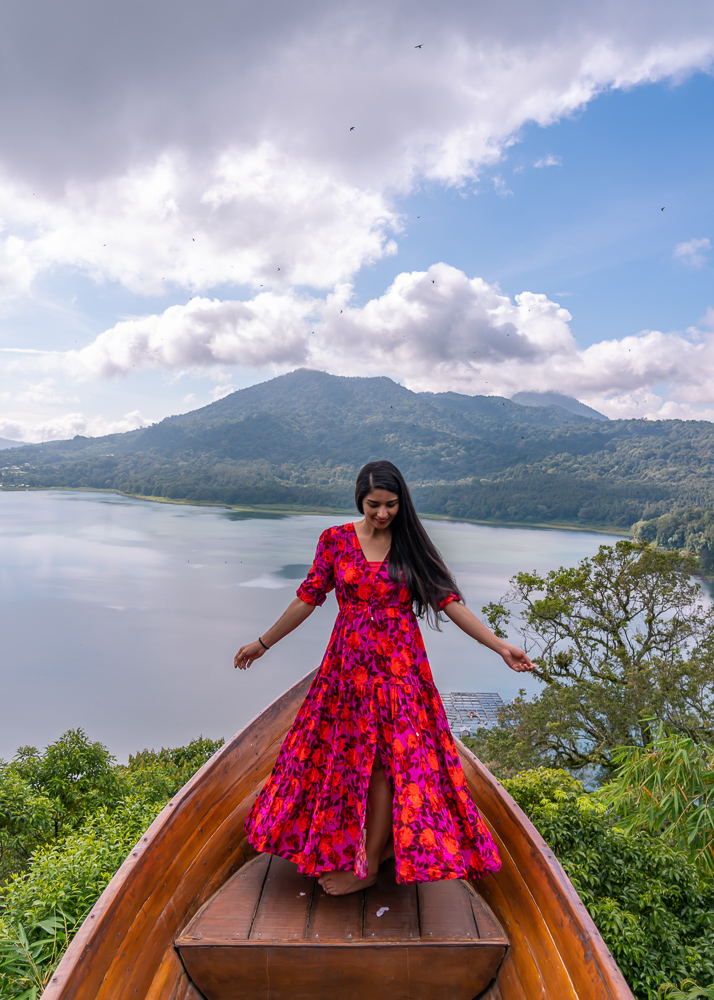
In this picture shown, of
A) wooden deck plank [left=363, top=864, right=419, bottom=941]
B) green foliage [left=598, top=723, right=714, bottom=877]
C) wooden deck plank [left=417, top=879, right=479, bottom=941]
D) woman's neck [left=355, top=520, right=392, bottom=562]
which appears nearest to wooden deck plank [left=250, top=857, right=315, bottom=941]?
wooden deck plank [left=363, top=864, right=419, bottom=941]

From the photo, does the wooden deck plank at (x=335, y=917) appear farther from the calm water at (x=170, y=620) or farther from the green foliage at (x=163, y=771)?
the calm water at (x=170, y=620)

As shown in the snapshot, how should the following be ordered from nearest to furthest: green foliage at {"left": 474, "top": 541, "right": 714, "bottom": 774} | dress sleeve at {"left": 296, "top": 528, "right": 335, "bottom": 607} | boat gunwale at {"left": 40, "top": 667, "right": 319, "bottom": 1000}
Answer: boat gunwale at {"left": 40, "top": 667, "right": 319, "bottom": 1000} < dress sleeve at {"left": 296, "top": 528, "right": 335, "bottom": 607} < green foliage at {"left": 474, "top": 541, "right": 714, "bottom": 774}

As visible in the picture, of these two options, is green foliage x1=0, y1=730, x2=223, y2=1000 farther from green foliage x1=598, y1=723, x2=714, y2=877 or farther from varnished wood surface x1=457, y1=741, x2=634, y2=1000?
green foliage x1=598, y1=723, x2=714, y2=877

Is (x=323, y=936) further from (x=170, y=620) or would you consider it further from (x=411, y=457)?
(x=411, y=457)

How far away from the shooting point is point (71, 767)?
6.03 m

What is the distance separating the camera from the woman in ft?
4.93

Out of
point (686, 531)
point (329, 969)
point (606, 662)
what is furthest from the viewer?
point (686, 531)

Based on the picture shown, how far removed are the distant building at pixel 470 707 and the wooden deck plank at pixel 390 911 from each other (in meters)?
17.9

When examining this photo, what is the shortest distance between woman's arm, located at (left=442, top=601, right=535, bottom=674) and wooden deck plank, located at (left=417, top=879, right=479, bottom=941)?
614mm

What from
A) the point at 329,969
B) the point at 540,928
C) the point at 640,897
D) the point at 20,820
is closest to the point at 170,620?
the point at 20,820

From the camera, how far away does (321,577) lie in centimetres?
173

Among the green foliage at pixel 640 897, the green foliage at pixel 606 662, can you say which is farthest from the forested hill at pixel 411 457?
the green foliage at pixel 640 897

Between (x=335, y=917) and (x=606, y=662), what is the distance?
9.59 meters

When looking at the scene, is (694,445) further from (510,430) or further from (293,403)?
(293,403)
